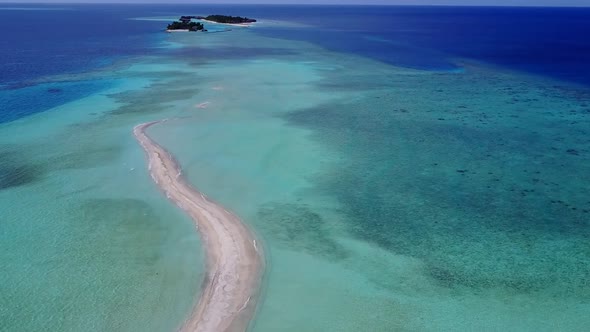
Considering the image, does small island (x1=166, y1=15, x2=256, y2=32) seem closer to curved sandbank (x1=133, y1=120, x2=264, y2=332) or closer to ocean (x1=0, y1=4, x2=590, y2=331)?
ocean (x1=0, y1=4, x2=590, y2=331)

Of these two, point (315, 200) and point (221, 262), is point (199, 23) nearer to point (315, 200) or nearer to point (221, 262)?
point (315, 200)

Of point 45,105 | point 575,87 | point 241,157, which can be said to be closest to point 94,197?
point 241,157

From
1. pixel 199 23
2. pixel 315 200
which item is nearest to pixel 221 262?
pixel 315 200

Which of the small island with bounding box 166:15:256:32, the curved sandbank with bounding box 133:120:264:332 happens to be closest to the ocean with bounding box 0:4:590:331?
the curved sandbank with bounding box 133:120:264:332

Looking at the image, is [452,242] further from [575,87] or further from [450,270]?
[575,87]

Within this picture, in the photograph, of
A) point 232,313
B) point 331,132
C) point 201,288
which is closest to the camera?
point 232,313
